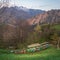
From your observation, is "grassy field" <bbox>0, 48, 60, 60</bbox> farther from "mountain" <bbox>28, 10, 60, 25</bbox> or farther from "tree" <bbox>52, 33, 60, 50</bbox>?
"mountain" <bbox>28, 10, 60, 25</bbox>

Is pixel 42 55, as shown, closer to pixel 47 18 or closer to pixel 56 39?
pixel 56 39

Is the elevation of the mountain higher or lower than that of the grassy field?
higher

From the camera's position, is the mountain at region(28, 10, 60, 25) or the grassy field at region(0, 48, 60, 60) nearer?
the grassy field at region(0, 48, 60, 60)

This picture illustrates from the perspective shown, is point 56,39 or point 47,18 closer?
point 56,39

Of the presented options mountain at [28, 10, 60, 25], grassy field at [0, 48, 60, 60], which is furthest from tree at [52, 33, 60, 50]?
mountain at [28, 10, 60, 25]

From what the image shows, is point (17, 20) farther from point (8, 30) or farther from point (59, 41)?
point (59, 41)

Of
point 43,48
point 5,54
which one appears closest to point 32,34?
point 43,48

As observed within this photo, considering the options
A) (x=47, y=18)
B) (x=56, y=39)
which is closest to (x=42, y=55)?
(x=56, y=39)

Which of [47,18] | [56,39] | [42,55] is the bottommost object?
[42,55]
